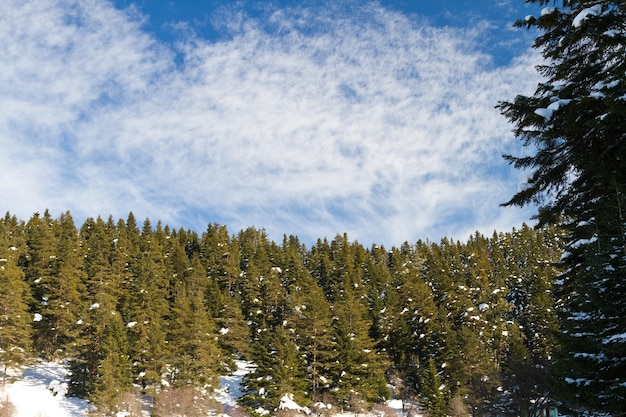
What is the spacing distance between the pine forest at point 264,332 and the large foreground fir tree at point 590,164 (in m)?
24.9

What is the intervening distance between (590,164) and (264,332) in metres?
49.3

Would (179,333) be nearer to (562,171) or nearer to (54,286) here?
(54,286)

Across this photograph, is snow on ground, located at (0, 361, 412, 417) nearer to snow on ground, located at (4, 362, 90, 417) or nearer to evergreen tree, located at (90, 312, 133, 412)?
snow on ground, located at (4, 362, 90, 417)

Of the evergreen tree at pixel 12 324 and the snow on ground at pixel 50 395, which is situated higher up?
the evergreen tree at pixel 12 324

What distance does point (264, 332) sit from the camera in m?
55.9

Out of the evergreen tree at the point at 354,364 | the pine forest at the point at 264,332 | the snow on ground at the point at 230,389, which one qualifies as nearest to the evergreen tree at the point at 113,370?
the pine forest at the point at 264,332

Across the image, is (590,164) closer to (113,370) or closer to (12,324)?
(113,370)

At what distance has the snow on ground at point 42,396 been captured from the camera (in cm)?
4522

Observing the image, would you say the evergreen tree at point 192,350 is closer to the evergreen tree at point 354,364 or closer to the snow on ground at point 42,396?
the snow on ground at point 42,396

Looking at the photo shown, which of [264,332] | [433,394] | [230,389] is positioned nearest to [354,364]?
[433,394]

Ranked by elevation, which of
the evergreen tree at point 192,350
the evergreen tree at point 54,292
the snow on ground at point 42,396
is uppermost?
the evergreen tree at point 54,292

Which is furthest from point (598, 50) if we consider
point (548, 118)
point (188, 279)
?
point (188, 279)

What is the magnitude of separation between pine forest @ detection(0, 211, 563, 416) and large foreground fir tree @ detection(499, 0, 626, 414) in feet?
81.8

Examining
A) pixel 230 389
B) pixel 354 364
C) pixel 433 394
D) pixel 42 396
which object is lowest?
pixel 42 396
